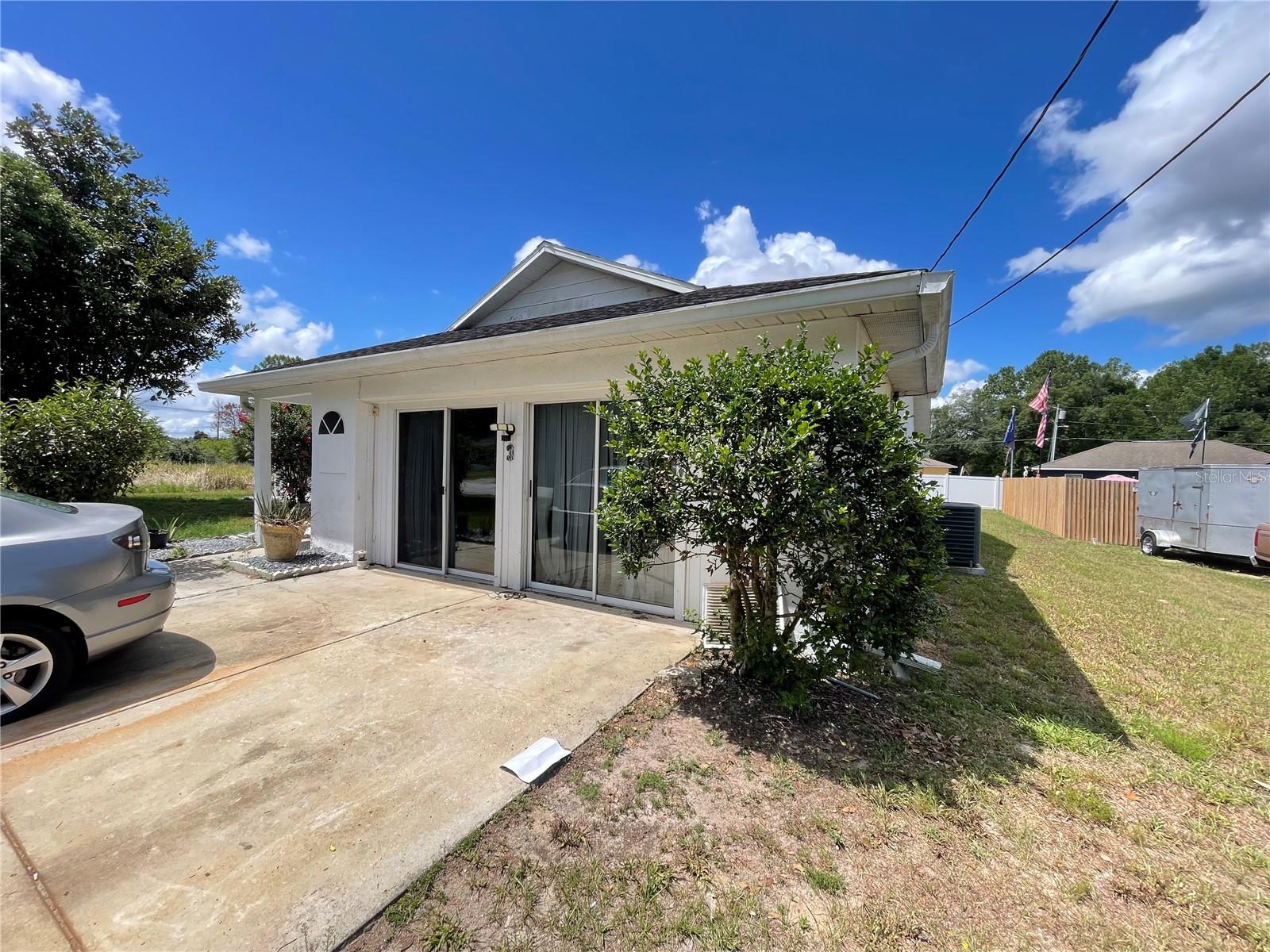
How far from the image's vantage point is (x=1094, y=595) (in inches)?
249

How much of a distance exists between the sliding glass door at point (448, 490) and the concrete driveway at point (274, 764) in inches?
67.0

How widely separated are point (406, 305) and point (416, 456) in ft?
24.1

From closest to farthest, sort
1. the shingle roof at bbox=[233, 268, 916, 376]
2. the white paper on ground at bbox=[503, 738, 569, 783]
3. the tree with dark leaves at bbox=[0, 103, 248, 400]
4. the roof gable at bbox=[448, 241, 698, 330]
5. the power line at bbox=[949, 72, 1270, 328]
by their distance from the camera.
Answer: the white paper on ground at bbox=[503, 738, 569, 783], the power line at bbox=[949, 72, 1270, 328], the shingle roof at bbox=[233, 268, 916, 376], the roof gable at bbox=[448, 241, 698, 330], the tree with dark leaves at bbox=[0, 103, 248, 400]

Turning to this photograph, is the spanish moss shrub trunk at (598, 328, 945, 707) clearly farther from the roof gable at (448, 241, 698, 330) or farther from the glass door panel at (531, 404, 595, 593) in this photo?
the roof gable at (448, 241, 698, 330)

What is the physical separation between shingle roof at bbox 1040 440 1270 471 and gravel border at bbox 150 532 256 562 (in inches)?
1397

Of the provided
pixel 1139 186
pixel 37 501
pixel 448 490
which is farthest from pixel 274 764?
pixel 1139 186

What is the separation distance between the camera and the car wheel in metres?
2.65

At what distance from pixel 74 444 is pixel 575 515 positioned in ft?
20.5

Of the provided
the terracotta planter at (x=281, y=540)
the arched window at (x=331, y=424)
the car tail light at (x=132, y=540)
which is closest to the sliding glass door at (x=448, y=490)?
the arched window at (x=331, y=424)

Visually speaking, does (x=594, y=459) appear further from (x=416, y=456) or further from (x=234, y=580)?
(x=234, y=580)

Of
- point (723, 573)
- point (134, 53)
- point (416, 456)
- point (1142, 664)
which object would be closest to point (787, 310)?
point (723, 573)

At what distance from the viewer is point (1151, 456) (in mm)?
25859

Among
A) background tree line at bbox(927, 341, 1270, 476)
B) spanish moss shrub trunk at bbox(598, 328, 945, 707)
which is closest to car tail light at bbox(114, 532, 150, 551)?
spanish moss shrub trunk at bbox(598, 328, 945, 707)

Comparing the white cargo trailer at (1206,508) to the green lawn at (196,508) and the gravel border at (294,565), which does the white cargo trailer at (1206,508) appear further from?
the green lawn at (196,508)
